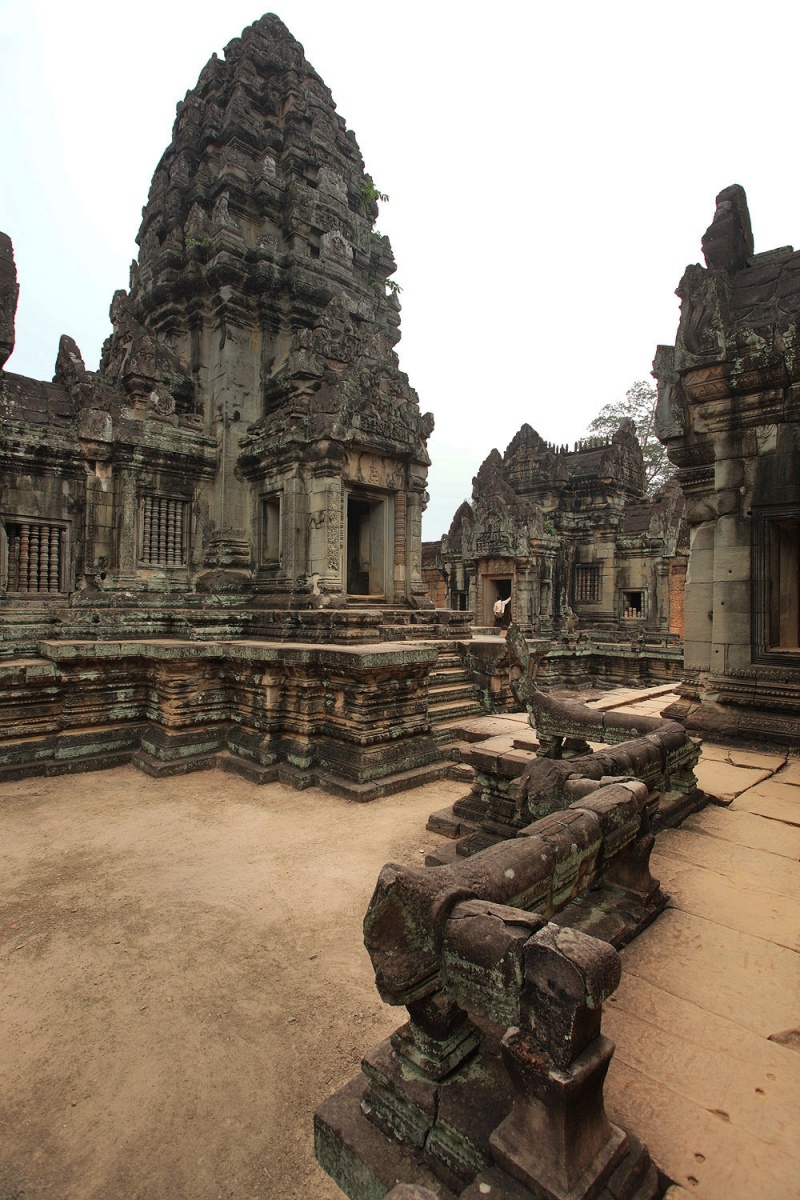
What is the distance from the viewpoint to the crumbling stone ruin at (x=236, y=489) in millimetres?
5887

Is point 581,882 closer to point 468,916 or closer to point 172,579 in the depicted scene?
point 468,916

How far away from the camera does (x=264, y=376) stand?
31.6 feet

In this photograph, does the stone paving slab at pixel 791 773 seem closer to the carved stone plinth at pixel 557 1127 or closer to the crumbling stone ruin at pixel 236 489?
the crumbling stone ruin at pixel 236 489

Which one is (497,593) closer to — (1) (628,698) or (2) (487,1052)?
(1) (628,698)

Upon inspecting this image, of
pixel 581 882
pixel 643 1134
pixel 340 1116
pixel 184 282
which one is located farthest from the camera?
pixel 184 282

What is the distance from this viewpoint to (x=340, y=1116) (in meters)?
1.70

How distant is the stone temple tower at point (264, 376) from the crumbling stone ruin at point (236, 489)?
0.13 ft

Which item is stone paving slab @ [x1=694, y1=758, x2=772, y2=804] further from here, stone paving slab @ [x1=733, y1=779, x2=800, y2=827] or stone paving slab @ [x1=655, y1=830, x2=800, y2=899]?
stone paving slab @ [x1=655, y1=830, x2=800, y2=899]

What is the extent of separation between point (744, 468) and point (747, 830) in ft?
10.1

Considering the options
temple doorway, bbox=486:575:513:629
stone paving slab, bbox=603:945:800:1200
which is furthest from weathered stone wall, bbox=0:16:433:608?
temple doorway, bbox=486:575:513:629

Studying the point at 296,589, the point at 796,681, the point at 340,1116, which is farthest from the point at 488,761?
the point at 296,589

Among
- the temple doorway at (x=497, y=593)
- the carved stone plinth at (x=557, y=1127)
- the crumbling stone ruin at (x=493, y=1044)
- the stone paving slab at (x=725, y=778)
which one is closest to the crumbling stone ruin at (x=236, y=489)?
the stone paving slab at (x=725, y=778)

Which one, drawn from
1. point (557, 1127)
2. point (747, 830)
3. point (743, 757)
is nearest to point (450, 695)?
point (743, 757)

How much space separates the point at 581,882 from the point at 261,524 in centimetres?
798
